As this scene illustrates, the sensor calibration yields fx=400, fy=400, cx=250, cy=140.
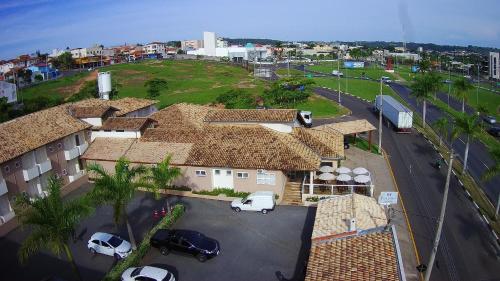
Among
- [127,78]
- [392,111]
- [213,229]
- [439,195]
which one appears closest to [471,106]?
[392,111]

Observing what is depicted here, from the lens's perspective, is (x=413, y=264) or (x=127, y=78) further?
(x=127, y=78)

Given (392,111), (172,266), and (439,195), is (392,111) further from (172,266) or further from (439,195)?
(172,266)

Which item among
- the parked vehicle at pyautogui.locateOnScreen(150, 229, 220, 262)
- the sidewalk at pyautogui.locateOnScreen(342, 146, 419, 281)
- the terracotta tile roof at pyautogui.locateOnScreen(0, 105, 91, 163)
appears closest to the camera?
the sidewalk at pyautogui.locateOnScreen(342, 146, 419, 281)

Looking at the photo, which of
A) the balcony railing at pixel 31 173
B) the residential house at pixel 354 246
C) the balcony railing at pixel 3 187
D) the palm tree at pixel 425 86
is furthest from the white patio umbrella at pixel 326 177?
the palm tree at pixel 425 86

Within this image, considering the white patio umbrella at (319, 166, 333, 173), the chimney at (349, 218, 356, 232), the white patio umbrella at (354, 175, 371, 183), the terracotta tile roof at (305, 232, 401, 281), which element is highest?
the chimney at (349, 218, 356, 232)

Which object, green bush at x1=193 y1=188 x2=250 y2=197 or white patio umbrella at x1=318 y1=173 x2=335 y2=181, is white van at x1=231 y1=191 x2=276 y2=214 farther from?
white patio umbrella at x1=318 y1=173 x2=335 y2=181

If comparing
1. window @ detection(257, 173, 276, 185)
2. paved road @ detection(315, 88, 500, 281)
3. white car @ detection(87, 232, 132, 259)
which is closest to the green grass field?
paved road @ detection(315, 88, 500, 281)
